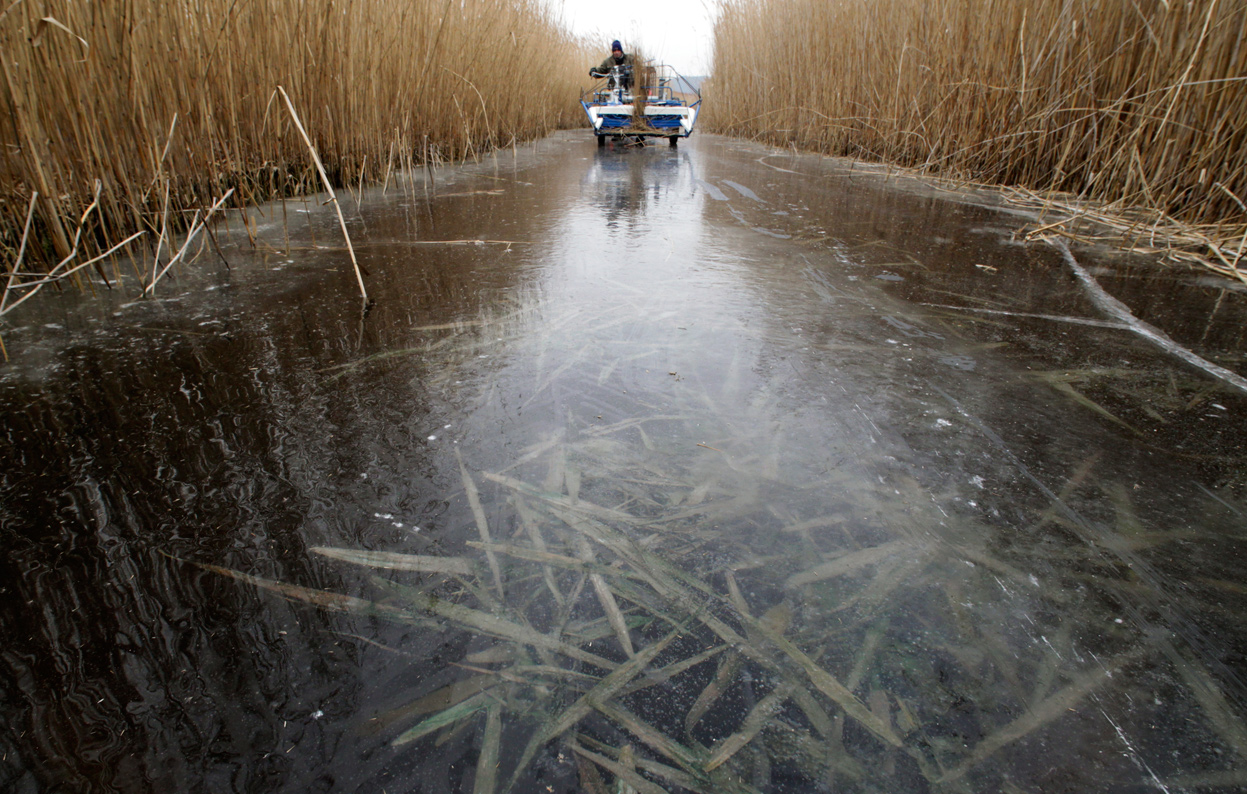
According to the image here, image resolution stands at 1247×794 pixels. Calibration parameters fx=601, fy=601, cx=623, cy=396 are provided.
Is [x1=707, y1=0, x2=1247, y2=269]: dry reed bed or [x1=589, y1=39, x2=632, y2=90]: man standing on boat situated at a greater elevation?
[x1=589, y1=39, x2=632, y2=90]: man standing on boat

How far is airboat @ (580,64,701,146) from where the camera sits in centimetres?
775

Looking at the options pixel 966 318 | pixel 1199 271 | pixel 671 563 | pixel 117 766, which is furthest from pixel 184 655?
pixel 1199 271

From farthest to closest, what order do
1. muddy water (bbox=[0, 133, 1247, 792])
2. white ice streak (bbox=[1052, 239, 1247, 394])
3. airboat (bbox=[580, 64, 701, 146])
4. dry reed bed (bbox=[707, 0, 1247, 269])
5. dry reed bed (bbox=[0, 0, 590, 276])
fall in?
airboat (bbox=[580, 64, 701, 146]) → dry reed bed (bbox=[707, 0, 1247, 269]) → dry reed bed (bbox=[0, 0, 590, 276]) → white ice streak (bbox=[1052, 239, 1247, 394]) → muddy water (bbox=[0, 133, 1247, 792])

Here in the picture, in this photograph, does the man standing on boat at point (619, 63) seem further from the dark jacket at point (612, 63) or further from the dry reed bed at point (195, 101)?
the dry reed bed at point (195, 101)

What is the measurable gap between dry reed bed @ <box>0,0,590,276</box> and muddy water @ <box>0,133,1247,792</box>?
46 centimetres

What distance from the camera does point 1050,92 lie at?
3547mm

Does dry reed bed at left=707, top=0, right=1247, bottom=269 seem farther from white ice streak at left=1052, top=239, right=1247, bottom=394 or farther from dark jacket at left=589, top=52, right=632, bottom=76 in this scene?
dark jacket at left=589, top=52, right=632, bottom=76

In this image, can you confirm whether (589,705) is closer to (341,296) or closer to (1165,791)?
(1165,791)

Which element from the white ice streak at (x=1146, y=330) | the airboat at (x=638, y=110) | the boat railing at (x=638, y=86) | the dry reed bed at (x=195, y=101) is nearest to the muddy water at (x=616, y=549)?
the white ice streak at (x=1146, y=330)

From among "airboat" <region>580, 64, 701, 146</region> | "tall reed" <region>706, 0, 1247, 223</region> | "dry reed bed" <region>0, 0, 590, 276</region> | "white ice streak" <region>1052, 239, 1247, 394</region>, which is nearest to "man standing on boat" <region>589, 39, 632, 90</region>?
"airboat" <region>580, 64, 701, 146</region>

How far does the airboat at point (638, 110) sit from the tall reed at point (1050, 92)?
1.72m

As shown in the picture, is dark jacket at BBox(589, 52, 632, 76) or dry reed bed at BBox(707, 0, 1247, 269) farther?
dark jacket at BBox(589, 52, 632, 76)

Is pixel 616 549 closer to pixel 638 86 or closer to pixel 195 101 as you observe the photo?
pixel 195 101

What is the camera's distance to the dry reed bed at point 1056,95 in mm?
2561
